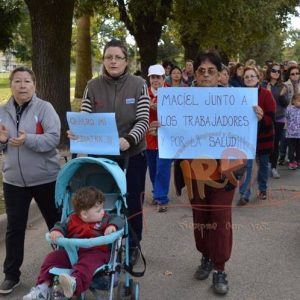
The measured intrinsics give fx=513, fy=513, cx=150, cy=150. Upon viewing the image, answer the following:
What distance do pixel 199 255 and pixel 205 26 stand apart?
15.9 meters

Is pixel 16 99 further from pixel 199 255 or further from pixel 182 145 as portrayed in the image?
pixel 199 255

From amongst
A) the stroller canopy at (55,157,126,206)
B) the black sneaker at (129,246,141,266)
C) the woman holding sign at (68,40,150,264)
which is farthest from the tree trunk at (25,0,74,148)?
the stroller canopy at (55,157,126,206)

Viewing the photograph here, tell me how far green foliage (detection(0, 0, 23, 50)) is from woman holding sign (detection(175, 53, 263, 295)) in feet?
30.3

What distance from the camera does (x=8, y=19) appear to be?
40.9 ft

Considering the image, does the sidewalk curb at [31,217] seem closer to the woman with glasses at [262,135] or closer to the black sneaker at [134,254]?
the black sneaker at [134,254]

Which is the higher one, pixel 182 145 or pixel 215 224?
pixel 182 145

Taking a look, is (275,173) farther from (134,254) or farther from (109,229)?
(109,229)

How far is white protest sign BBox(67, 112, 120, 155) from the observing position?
3.99m

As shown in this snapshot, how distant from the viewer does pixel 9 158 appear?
4230mm

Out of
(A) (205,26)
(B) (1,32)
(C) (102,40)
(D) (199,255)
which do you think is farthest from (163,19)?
(C) (102,40)

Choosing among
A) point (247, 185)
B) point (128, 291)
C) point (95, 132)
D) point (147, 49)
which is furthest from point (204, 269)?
point (147, 49)

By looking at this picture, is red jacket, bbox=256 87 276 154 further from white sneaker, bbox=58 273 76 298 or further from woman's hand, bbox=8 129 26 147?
white sneaker, bbox=58 273 76 298

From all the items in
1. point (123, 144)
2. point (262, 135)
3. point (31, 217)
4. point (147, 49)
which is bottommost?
point (31, 217)

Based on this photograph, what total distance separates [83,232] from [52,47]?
23.3 feet
